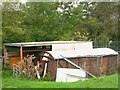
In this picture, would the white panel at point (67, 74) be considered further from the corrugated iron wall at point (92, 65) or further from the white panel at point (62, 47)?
the white panel at point (62, 47)

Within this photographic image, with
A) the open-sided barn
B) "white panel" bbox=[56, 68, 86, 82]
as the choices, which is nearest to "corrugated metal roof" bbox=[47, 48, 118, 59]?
the open-sided barn

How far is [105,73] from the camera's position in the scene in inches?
220

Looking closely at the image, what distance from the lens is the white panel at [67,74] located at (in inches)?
188

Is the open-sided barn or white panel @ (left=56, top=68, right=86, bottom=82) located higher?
the open-sided barn

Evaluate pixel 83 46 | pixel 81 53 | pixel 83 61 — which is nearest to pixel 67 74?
pixel 83 61

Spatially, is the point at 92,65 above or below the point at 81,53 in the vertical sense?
below

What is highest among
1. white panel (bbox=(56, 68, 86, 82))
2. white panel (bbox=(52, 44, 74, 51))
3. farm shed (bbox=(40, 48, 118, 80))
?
white panel (bbox=(52, 44, 74, 51))

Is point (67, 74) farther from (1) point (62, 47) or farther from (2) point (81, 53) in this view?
(1) point (62, 47)

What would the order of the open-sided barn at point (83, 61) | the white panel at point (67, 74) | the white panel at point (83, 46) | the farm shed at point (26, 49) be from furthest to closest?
the white panel at point (83, 46) → the farm shed at point (26, 49) → the open-sided barn at point (83, 61) → the white panel at point (67, 74)

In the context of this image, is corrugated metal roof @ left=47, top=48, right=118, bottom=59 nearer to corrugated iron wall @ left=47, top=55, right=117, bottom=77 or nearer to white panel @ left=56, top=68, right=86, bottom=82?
corrugated iron wall @ left=47, top=55, right=117, bottom=77

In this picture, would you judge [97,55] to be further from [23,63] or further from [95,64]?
[23,63]

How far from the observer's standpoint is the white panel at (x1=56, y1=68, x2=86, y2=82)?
15.7ft

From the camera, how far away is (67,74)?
15.9 ft

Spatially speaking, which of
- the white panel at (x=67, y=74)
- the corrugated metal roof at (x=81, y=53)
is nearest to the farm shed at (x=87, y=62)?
the corrugated metal roof at (x=81, y=53)
